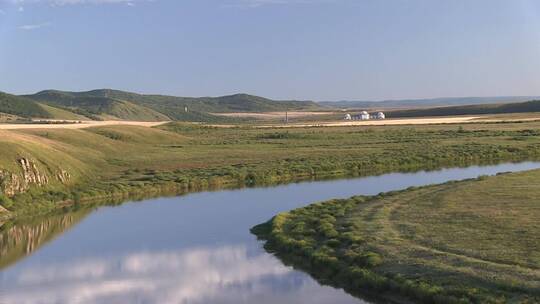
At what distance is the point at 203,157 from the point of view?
176ft

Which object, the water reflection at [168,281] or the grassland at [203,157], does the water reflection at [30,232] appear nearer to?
the grassland at [203,157]

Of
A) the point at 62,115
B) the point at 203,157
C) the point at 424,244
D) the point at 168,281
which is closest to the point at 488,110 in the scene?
the point at 62,115

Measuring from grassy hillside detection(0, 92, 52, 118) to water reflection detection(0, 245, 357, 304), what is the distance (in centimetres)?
12992

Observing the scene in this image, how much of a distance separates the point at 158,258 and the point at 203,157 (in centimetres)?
3192

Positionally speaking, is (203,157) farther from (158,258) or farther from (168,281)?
(168,281)

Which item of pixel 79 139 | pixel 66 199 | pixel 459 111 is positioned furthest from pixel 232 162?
pixel 459 111

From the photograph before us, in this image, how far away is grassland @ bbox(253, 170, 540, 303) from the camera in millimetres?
15859

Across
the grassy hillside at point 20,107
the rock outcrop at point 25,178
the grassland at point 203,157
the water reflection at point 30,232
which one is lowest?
the water reflection at point 30,232

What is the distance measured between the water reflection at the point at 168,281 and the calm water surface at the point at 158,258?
3cm

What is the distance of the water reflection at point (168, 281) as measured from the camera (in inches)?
696

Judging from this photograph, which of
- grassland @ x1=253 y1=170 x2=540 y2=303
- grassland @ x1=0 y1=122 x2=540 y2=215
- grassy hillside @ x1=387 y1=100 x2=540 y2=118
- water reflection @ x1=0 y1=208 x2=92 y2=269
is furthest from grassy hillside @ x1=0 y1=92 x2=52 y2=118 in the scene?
grassland @ x1=253 y1=170 x2=540 y2=303

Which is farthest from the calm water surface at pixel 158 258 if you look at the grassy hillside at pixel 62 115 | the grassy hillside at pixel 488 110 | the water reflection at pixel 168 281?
the grassy hillside at pixel 488 110

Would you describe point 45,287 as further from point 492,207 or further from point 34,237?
point 492,207

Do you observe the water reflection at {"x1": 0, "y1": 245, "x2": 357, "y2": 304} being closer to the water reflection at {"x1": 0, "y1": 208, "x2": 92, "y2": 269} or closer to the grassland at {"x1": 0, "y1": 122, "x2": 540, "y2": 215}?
the water reflection at {"x1": 0, "y1": 208, "x2": 92, "y2": 269}
